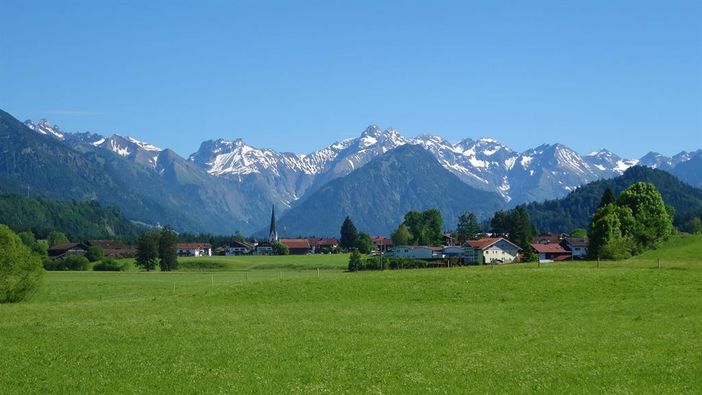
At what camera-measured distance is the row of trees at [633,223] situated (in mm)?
122363

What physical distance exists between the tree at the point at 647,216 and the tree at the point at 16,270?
93.4 metres

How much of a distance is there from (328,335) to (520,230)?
157m

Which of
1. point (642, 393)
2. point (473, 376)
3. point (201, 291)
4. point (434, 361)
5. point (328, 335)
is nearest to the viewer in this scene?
point (642, 393)

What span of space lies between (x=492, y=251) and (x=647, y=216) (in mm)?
48713

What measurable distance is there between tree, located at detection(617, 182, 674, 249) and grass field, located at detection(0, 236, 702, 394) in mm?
57635

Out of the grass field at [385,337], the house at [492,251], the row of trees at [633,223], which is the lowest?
the grass field at [385,337]

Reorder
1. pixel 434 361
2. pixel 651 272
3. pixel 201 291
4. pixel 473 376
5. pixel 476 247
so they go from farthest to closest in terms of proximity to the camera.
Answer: pixel 476 247
pixel 201 291
pixel 651 272
pixel 434 361
pixel 473 376

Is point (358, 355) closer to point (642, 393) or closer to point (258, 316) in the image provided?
point (642, 393)

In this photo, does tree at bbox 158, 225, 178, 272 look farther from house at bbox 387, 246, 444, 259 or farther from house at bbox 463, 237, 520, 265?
A: house at bbox 463, 237, 520, 265

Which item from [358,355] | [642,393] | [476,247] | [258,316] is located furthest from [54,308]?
[476,247]

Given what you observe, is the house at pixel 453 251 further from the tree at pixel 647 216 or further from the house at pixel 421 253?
the tree at pixel 647 216

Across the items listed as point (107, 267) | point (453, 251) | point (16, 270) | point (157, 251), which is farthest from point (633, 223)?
point (107, 267)

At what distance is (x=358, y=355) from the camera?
34.1 m

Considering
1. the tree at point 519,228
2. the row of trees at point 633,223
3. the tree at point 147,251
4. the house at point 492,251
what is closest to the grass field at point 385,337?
the row of trees at point 633,223
